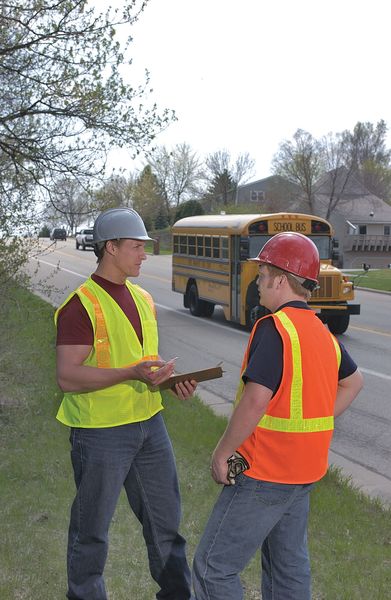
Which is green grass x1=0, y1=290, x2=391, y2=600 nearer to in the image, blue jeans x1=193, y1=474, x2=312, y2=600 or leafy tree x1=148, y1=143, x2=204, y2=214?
blue jeans x1=193, y1=474, x2=312, y2=600

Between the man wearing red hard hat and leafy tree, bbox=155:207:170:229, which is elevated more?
the man wearing red hard hat

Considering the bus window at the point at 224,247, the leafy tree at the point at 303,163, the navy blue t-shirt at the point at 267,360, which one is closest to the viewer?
the navy blue t-shirt at the point at 267,360

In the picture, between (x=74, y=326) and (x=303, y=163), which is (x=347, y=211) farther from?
(x=74, y=326)

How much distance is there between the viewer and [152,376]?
3436mm

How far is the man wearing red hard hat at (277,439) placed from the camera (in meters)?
3.02

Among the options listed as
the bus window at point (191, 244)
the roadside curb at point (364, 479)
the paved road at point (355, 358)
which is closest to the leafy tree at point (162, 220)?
the paved road at point (355, 358)

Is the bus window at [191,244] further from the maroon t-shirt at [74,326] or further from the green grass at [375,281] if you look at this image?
the maroon t-shirt at [74,326]

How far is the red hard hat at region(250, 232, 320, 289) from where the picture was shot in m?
3.19

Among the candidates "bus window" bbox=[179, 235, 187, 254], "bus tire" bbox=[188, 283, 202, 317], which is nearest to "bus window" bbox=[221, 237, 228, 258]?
"bus tire" bbox=[188, 283, 202, 317]

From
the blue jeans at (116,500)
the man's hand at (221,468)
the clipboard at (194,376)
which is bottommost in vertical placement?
the blue jeans at (116,500)

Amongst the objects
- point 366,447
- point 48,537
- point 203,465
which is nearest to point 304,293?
point 48,537

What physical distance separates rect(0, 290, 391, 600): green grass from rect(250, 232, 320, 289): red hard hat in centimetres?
186

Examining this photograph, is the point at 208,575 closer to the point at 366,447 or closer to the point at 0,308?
the point at 366,447

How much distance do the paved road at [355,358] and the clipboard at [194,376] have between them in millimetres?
3208
